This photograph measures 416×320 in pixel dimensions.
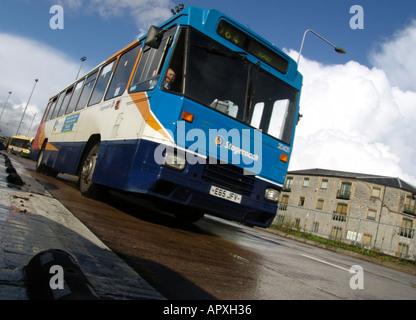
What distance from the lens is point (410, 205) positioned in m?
49.8

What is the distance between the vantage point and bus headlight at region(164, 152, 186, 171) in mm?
4590

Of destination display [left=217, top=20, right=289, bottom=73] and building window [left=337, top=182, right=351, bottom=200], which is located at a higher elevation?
building window [left=337, top=182, right=351, bottom=200]

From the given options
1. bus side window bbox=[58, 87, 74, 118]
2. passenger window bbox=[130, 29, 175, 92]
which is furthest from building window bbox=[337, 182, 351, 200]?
passenger window bbox=[130, 29, 175, 92]

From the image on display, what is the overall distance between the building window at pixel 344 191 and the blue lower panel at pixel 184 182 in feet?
165

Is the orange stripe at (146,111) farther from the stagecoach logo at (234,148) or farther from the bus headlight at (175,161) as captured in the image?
the stagecoach logo at (234,148)

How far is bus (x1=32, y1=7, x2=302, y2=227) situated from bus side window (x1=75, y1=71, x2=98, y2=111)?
2.58 metres

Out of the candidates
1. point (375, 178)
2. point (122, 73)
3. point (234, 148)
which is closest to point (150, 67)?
point (122, 73)

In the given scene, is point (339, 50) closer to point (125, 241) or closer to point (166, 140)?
point (166, 140)

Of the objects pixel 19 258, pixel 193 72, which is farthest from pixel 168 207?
pixel 19 258

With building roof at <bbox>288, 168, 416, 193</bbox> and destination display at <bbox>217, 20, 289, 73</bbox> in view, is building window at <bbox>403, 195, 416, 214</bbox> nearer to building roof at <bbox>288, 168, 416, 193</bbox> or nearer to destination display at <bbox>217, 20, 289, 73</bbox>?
building roof at <bbox>288, 168, 416, 193</bbox>

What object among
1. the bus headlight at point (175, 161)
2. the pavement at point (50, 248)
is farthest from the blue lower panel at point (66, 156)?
the pavement at point (50, 248)

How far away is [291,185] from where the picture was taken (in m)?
59.9

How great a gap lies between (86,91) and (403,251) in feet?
50.5

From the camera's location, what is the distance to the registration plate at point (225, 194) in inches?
193
